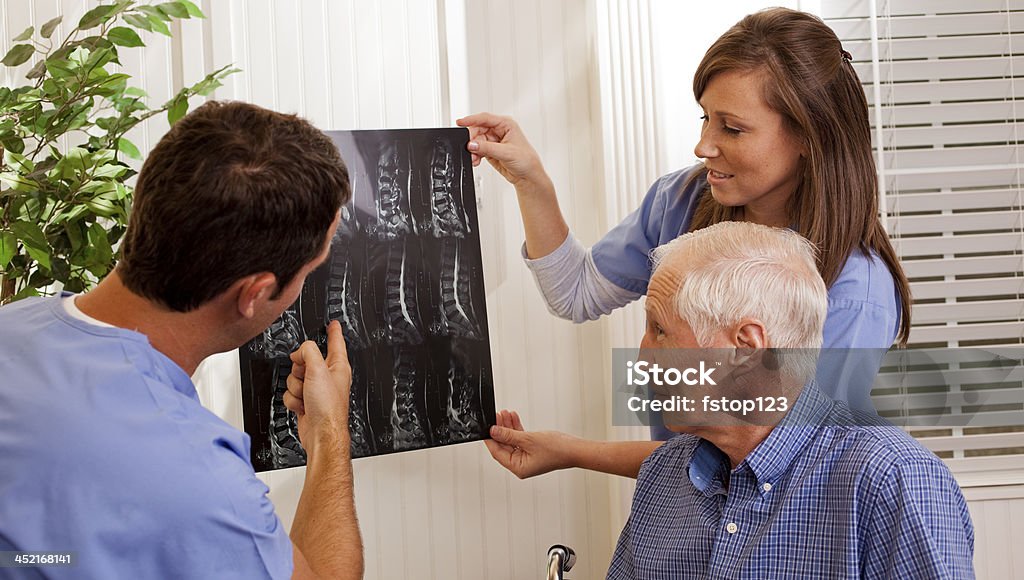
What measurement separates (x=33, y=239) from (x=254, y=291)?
68 cm

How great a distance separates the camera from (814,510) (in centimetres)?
130

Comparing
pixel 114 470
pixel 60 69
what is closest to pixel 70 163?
pixel 60 69

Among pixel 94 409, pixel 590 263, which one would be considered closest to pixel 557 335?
pixel 590 263

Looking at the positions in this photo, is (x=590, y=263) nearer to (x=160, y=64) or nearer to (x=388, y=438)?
(x=388, y=438)

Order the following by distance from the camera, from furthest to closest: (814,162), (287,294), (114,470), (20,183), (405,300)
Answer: (405,300)
(20,183)
(814,162)
(287,294)
(114,470)

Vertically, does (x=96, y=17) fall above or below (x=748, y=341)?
above

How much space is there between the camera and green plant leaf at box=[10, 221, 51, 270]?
1623 millimetres

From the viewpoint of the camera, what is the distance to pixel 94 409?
103 centimetres

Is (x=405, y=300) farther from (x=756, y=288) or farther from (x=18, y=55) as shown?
(x=18, y=55)

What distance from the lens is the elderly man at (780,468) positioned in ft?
4.00

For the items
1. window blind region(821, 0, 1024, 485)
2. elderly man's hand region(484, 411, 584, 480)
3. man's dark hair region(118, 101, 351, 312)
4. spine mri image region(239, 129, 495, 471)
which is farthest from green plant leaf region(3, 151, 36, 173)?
window blind region(821, 0, 1024, 485)

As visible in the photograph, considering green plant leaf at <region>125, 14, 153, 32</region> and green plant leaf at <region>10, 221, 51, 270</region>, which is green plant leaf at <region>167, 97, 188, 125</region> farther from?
green plant leaf at <region>10, 221, 51, 270</region>

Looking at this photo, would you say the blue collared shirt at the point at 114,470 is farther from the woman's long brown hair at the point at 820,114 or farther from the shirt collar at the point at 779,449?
the woman's long brown hair at the point at 820,114

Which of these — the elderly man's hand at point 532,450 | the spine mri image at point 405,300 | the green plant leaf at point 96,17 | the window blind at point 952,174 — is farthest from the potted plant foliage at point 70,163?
the window blind at point 952,174
